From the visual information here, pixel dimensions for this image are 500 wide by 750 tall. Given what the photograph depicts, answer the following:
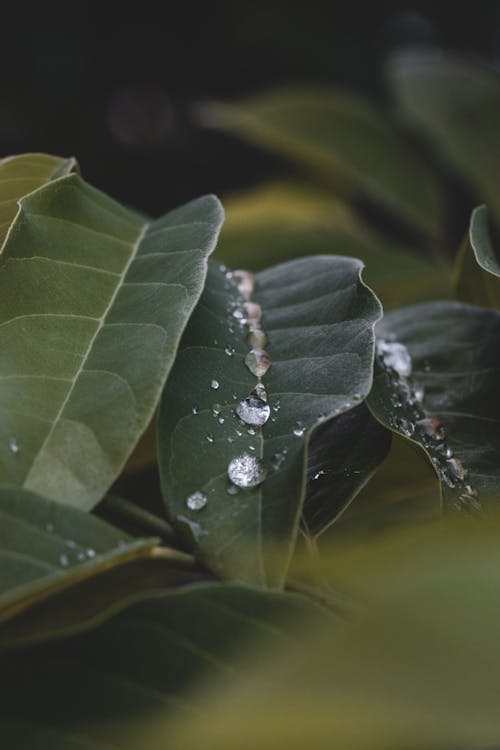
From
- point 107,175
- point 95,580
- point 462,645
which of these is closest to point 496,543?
point 462,645

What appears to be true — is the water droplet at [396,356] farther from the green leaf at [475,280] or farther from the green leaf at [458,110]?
the green leaf at [458,110]

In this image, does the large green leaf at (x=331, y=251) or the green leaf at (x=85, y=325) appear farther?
the large green leaf at (x=331, y=251)

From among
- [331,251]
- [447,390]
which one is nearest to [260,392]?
[447,390]

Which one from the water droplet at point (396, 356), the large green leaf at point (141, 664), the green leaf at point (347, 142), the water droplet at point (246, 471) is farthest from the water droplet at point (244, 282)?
the green leaf at point (347, 142)

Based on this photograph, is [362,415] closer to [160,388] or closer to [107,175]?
[160,388]

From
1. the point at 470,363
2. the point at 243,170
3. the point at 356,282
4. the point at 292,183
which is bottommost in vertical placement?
the point at 243,170

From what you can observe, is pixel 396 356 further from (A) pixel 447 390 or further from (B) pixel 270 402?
(B) pixel 270 402

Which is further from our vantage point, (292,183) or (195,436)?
(292,183)
